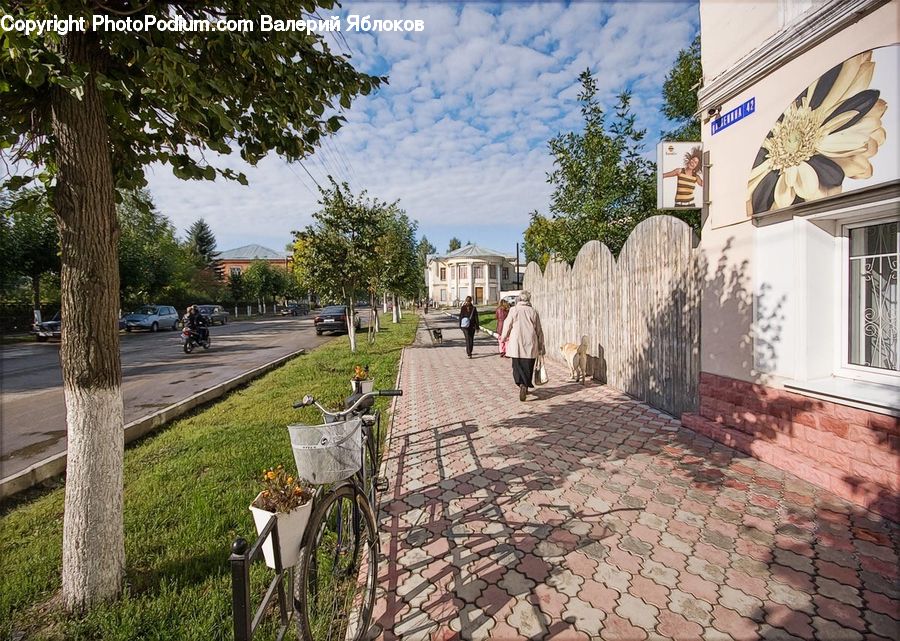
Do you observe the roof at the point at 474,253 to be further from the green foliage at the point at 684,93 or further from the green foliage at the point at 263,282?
the green foliage at the point at 684,93

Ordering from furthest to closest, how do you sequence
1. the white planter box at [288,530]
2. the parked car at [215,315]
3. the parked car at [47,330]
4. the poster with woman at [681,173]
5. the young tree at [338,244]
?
1. the parked car at [215,315]
2. the parked car at [47,330]
3. the young tree at [338,244]
4. the poster with woman at [681,173]
5. the white planter box at [288,530]

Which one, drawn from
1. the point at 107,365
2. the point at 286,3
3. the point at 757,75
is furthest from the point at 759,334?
the point at 107,365

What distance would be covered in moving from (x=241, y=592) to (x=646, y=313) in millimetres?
6669

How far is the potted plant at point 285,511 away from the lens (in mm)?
1841

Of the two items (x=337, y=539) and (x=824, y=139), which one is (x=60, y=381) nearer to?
(x=337, y=539)

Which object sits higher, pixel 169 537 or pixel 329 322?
pixel 329 322

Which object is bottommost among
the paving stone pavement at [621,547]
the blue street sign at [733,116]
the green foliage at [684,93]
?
the paving stone pavement at [621,547]

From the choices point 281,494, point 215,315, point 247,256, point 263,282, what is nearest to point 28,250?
point 215,315

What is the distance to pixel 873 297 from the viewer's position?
11.9 feet

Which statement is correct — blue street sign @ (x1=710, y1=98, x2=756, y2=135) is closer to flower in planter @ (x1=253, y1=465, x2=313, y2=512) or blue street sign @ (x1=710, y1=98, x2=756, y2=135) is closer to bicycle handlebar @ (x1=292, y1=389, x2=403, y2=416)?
bicycle handlebar @ (x1=292, y1=389, x2=403, y2=416)

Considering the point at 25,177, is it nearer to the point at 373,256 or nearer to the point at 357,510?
the point at 357,510

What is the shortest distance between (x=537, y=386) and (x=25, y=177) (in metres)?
7.69


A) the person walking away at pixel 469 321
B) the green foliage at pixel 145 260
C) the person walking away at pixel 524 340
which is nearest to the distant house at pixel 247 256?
the green foliage at pixel 145 260

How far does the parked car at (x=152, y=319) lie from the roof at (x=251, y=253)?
193 ft
